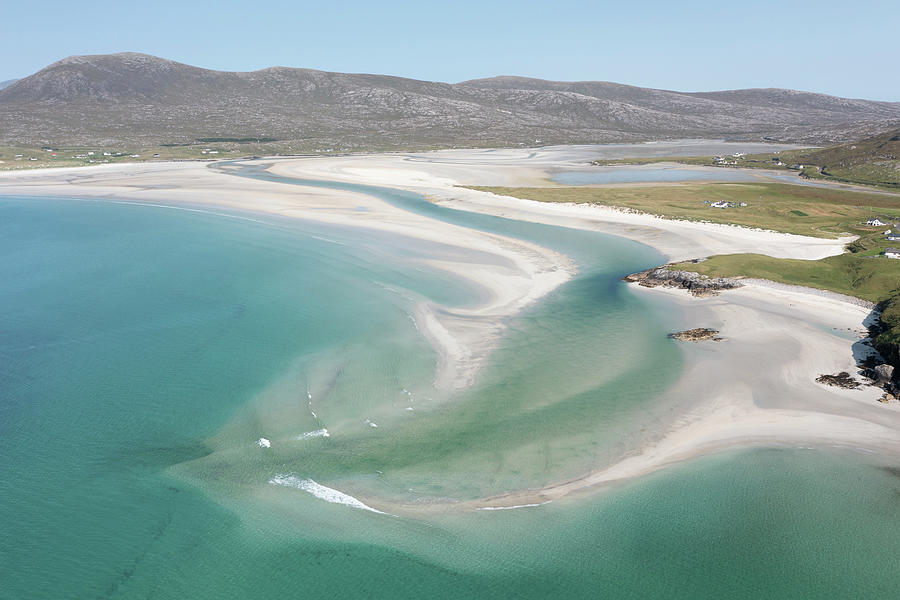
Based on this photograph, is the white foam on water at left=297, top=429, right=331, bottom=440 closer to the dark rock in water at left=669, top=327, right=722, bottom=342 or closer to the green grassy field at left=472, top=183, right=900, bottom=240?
→ the dark rock in water at left=669, top=327, right=722, bottom=342

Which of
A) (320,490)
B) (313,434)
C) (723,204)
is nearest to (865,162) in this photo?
(723,204)

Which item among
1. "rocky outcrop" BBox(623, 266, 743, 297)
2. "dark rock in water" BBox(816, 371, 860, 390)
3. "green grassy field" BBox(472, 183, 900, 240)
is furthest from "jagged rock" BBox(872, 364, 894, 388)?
"green grassy field" BBox(472, 183, 900, 240)

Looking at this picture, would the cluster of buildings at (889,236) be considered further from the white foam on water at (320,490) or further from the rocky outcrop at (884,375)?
the white foam on water at (320,490)

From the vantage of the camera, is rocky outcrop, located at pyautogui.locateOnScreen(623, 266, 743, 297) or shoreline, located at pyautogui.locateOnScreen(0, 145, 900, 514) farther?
rocky outcrop, located at pyautogui.locateOnScreen(623, 266, 743, 297)

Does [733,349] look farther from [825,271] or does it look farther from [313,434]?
[313,434]

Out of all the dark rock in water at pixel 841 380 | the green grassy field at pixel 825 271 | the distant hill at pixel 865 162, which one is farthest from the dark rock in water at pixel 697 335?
the distant hill at pixel 865 162
